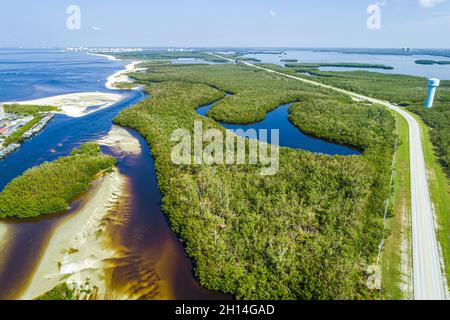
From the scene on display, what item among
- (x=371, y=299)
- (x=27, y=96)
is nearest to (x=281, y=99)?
(x=371, y=299)

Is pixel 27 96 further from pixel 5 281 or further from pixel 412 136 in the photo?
pixel 412 136

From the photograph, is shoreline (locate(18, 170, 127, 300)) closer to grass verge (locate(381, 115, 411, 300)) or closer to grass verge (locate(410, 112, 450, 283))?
grass verge (locate(381, 115, 411, 300))

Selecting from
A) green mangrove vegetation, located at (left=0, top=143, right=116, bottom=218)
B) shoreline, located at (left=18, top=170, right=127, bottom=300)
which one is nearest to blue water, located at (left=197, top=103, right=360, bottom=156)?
green mangrove vegetation, located at (left=0, top=143, right=116, bottom=218)

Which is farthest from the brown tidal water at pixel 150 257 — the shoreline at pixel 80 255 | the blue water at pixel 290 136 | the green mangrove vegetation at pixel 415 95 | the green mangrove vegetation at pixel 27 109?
the green mangrove vegetation at pixel 27 109

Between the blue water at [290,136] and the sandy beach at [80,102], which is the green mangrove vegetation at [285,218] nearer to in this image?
the blue water at [290,136]

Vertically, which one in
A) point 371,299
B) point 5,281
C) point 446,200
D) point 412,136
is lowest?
point 5,281
